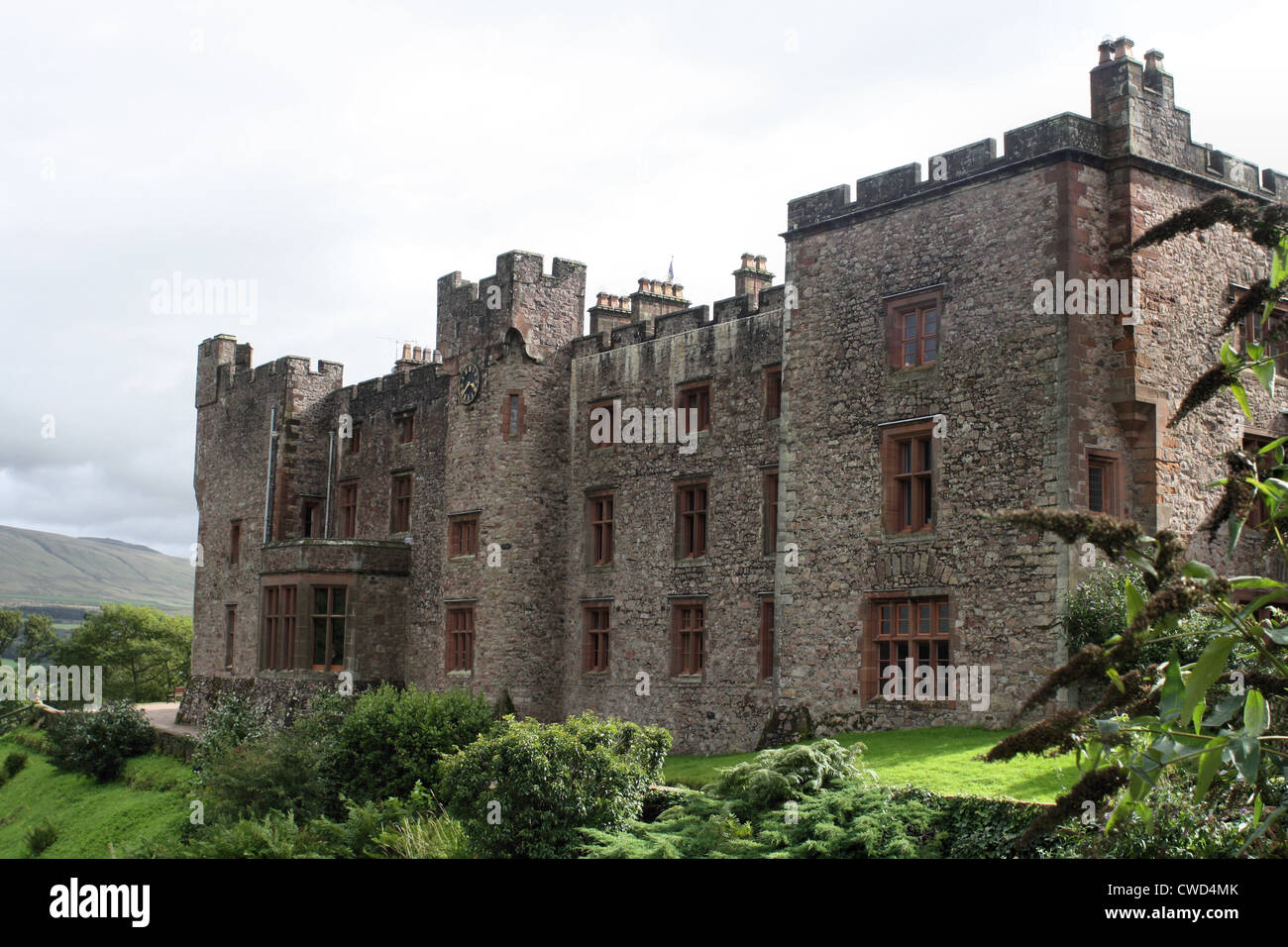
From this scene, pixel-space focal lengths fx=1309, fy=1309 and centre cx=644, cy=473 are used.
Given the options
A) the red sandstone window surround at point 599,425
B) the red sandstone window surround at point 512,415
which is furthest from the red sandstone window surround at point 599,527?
the red sandstone window surround at point 512,415

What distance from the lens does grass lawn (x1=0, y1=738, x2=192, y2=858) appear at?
26281mm

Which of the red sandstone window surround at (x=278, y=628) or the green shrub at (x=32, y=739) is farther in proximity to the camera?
the green shrub at (x=32, y=739)

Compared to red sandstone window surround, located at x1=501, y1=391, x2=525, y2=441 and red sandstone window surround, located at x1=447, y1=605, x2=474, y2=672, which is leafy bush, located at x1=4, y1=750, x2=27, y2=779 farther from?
red sandstone window surround, located at x1=501, y1=391, x2=525, y2=441

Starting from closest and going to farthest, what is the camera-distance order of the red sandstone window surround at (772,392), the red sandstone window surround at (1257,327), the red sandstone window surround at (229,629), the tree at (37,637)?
the red sandstone window surround at (1257,327)
the red sandstone window surround at (772,392)
the red sandstone window surround at (229,629)
the tree at (37,637)

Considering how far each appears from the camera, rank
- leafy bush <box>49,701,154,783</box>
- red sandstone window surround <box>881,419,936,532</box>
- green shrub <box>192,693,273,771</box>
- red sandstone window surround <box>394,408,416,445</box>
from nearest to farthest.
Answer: red sandstone window surround <box>881,419,936,532</box>, green shrub <box>192,693,273,771</box>, leafy bush <box>49,701,154,783</box>, red sandstone window surround <box>394,408,416,445</box>

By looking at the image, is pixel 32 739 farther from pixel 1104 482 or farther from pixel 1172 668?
pixel 1172 668

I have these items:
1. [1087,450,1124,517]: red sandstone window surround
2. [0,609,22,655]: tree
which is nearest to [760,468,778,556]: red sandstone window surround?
[1087,450,1124,517]: red sandstone window surround

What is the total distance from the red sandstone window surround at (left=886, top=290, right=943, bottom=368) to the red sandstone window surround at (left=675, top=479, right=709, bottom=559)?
20.2ft

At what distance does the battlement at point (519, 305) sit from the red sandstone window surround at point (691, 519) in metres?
4.99

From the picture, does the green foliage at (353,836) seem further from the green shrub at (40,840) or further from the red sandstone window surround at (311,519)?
the red sandstone window surround at (311,519)

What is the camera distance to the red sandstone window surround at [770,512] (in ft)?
79.0
